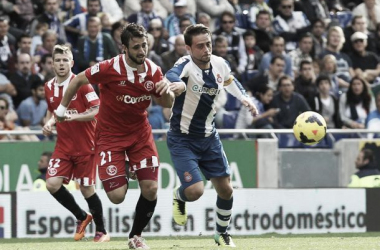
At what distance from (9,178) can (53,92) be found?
10.8ft

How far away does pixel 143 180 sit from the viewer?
10273 millimetres

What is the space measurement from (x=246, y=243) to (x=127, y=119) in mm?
2346

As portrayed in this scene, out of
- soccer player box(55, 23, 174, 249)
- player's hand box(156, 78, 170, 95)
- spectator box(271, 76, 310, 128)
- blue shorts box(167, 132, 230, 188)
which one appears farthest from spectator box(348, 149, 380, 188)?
player's hand box(156, 78, 170, 95)

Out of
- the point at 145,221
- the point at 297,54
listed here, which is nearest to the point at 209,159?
the point at 145,221

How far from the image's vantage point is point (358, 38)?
19.5 meters

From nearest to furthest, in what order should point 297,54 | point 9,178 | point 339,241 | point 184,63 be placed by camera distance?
point 184,63
point 339,241
point 9,178
point 297,54

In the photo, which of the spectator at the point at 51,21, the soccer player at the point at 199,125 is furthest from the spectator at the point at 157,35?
the soccer player at the point at 199,125

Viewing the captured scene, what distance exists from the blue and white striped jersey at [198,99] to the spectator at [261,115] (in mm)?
5998

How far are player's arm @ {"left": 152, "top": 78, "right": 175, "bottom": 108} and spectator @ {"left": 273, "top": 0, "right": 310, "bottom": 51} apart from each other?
401 inches

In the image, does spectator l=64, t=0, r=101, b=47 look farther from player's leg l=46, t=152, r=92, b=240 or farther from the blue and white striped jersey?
the blue and white striped jersey

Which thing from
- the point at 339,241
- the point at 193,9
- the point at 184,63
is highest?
the point at 193,9

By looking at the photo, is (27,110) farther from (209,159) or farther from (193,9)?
(209,159)

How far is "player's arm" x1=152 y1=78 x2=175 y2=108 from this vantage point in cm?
915

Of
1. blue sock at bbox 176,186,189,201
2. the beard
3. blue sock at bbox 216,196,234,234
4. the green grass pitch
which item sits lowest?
the green grass pitch
